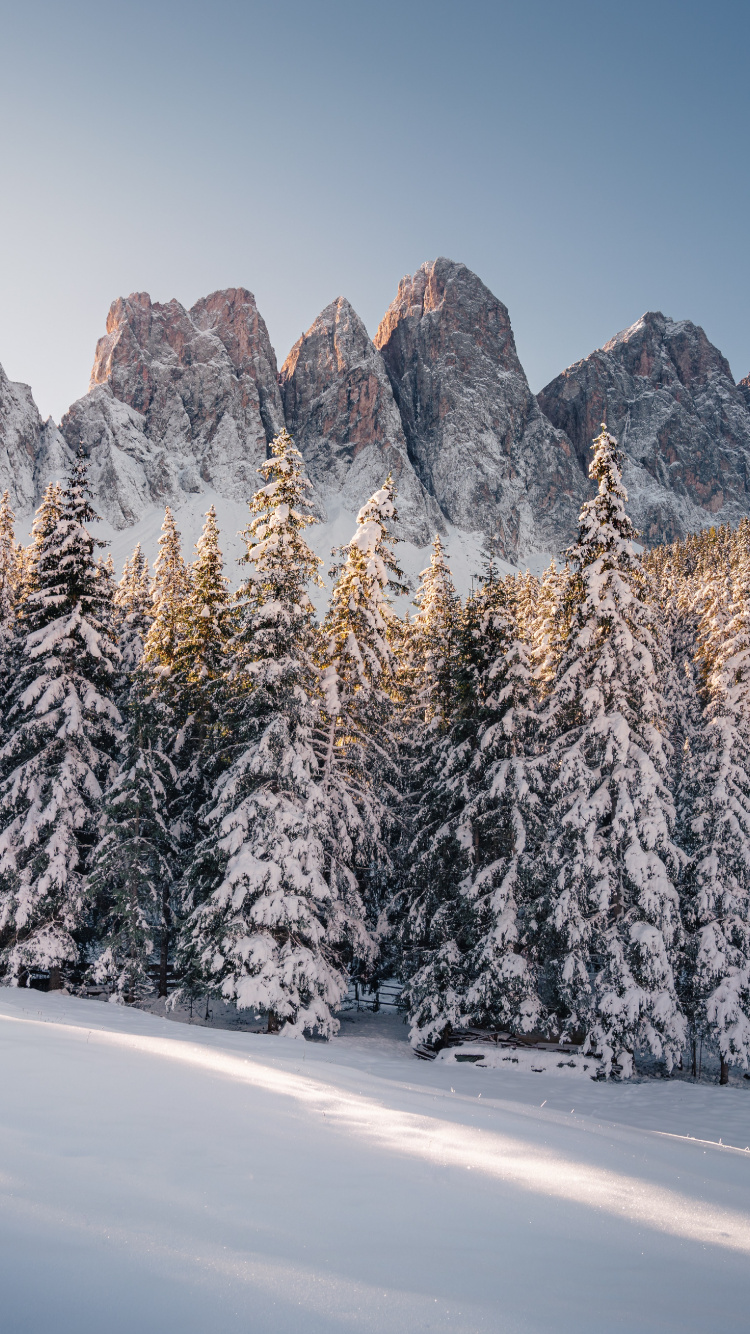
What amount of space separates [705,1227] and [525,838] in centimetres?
1365

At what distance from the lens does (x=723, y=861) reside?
64.0 ft

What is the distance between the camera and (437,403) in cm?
16788

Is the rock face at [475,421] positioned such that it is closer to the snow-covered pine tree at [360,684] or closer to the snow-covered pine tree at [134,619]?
the snow-covered pine tree at [134,619]

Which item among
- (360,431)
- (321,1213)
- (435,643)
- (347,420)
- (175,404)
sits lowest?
(321,1213)

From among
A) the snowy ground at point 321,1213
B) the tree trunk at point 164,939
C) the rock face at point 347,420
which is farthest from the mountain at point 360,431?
the snowy ground at point 321,1213

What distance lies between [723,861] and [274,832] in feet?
41.4

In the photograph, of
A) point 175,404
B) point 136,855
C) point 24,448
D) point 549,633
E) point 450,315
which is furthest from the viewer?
point 450,315

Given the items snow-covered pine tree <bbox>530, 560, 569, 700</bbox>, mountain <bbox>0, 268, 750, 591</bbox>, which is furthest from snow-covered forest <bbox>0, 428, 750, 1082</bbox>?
mountain <bbox>0, 268, 750, 591</bbox>

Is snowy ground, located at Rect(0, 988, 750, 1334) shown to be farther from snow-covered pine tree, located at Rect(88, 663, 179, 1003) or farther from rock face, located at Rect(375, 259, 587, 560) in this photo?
rock face, located at Rect(375, 259, 587, 560)

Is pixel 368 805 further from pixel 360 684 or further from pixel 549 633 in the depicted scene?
pixel 549 633

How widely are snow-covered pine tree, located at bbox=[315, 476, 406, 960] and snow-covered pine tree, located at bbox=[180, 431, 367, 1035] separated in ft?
2.66

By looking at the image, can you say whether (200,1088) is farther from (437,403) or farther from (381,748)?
(437,403)

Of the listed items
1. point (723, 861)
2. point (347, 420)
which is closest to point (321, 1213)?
point (723, 861)

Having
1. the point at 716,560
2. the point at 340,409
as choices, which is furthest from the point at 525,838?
the point at 340,409
